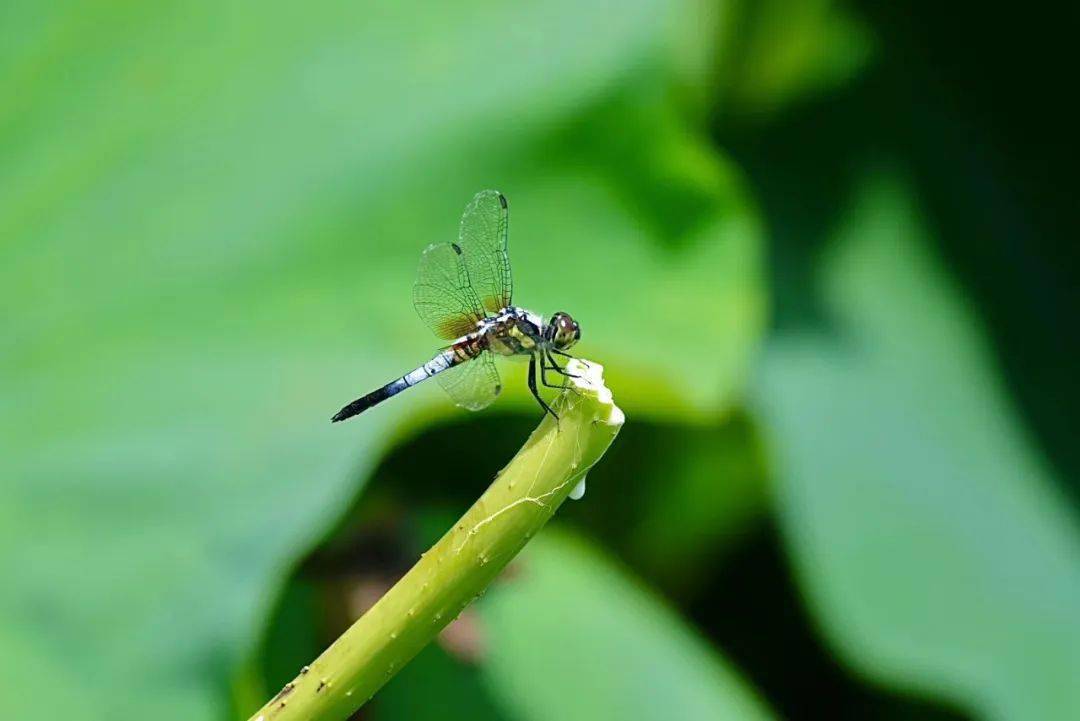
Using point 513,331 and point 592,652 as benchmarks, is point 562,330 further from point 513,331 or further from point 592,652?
point 592,652

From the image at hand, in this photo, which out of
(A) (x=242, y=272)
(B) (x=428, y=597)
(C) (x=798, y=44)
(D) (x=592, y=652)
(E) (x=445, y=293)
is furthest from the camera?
(C) (x=798, y=44)

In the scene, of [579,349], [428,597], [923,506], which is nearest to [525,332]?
[428,597]

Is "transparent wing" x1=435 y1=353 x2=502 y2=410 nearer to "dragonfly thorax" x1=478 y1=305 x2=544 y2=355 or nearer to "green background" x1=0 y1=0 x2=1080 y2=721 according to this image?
"dragonfly thorax" x1=478 y1=305 x2=544 y2=355

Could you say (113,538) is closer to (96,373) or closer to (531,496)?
(96,373)

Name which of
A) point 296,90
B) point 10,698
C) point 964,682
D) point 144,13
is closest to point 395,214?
point 296,90

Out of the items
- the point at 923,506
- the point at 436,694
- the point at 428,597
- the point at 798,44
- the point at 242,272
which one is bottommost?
the point at 923,506

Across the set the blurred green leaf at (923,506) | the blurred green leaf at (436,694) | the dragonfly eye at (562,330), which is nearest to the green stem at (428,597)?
the dragonfly eye at (562,330)

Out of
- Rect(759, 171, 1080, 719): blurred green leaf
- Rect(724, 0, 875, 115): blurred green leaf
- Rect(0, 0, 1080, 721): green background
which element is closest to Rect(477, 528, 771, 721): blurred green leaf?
Rect(0, 0, 1080, 721): green background

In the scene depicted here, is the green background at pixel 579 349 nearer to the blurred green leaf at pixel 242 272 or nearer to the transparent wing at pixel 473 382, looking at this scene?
the blurred green leaf at pixel 242 272
